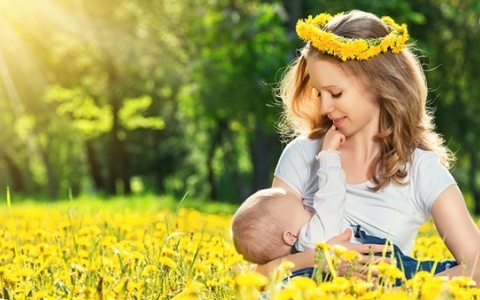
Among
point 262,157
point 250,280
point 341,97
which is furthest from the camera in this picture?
point 262,157

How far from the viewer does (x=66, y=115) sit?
1115 inches

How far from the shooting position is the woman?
3797 mm

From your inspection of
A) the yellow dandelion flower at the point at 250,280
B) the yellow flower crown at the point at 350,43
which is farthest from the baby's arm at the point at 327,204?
the yellow dandelion flower at the point at 250,280

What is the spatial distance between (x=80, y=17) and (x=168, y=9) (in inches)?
86.1

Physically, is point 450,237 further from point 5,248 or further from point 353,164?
point 5,248

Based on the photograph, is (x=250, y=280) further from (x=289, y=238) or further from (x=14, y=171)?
(x=14, y=171)

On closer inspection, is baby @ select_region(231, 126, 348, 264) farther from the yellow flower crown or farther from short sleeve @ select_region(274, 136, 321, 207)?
the yellow flower crown

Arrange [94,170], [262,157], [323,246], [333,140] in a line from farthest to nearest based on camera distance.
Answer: [94,170]
[262,157]
[333,140]
[323,246]

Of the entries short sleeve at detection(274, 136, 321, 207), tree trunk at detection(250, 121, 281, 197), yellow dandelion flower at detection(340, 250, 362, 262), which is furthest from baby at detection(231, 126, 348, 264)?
tree trunk at detection(250, 121, 281, 197)

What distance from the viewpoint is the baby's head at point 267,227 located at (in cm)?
369

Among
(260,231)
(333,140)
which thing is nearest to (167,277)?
(260,231)

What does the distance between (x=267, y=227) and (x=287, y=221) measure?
108 millimetres

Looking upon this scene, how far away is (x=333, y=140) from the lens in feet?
12.9

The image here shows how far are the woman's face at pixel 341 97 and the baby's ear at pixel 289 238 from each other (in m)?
0.54
